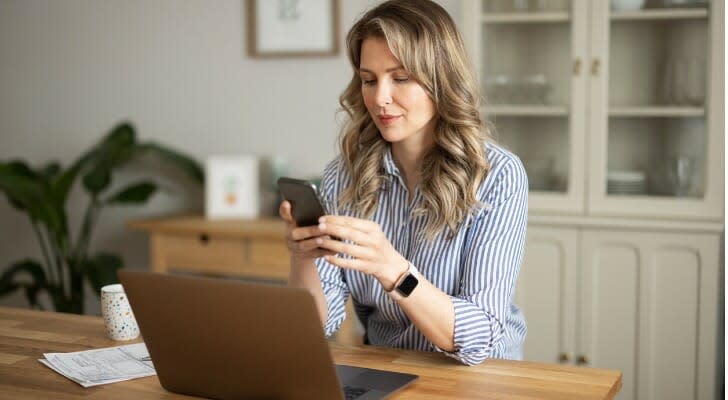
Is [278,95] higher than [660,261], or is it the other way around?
[278,95]

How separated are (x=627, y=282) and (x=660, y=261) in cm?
14

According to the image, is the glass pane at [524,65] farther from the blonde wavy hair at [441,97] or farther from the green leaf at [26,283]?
the green leaf at [26,283]

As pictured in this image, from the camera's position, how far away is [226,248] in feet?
11.7

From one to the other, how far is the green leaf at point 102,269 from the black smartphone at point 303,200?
2.25 m

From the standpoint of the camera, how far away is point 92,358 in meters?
1.75

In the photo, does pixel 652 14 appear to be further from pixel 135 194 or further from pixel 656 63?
pixel 135 194

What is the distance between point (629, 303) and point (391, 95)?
1.62m

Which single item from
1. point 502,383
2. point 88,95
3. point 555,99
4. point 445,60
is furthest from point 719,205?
point 88,95

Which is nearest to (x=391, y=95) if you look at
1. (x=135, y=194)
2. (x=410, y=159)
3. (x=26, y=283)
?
(x=410, y=159)

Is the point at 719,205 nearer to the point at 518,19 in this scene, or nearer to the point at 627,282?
the point at 627,282

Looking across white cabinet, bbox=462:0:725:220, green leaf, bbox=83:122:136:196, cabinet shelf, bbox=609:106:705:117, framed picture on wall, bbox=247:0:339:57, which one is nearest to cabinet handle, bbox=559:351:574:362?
white cabinet, bbox=462:0:725:220

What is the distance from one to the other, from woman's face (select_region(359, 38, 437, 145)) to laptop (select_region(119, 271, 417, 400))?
2.01 ft

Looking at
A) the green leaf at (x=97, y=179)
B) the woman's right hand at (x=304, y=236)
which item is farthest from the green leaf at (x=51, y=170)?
the woman's right hand at (x=304, y=236)

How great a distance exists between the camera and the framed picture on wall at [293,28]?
374 cm
